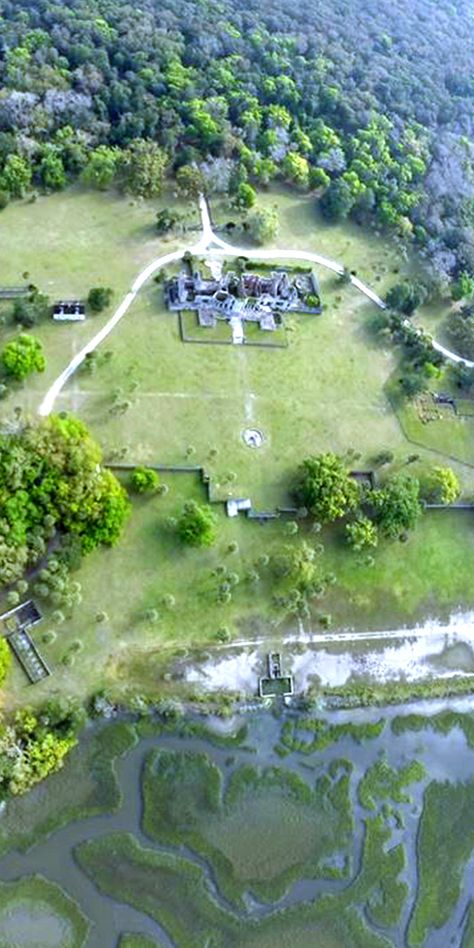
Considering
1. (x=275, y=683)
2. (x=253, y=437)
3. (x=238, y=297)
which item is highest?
(x=238, y=297)

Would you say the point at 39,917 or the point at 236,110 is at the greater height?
the point at 236,110

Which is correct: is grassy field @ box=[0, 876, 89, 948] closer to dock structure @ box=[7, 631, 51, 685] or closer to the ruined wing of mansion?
dock structure @ box=[7, 631, 51, 685]

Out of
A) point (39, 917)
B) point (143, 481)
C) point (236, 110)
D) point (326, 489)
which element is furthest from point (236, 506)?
point (236, 110)

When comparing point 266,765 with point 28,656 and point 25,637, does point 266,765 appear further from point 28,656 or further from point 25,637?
point 25,637

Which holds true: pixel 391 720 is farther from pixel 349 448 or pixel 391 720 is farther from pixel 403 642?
pixel 349 448

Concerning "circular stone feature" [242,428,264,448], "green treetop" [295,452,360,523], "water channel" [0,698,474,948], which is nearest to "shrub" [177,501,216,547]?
"green treetop" [295,452,360,523]

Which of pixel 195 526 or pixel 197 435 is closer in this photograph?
pixel 195 526

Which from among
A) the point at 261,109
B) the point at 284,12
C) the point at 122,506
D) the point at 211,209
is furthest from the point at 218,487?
the point at 284,12
